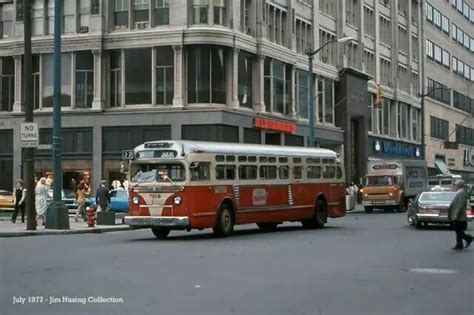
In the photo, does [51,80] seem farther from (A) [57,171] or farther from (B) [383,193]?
(A) [57,171]

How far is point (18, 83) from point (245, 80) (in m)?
14.1

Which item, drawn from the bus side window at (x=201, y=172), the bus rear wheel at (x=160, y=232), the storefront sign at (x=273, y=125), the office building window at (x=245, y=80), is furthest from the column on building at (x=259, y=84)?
the bus side window at (x=201, y=172)

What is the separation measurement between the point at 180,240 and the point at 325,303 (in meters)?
11.3

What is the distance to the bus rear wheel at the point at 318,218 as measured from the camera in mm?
27172

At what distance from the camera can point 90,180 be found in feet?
148

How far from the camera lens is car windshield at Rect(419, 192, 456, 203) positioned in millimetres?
26438

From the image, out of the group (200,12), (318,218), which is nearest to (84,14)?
(200,12)

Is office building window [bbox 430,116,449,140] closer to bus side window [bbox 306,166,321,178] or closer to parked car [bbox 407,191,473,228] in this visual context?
parked car [bbox 407,191,473,228]

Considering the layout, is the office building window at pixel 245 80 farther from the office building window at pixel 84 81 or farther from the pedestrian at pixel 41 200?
the pedestrian at pixel 41 200

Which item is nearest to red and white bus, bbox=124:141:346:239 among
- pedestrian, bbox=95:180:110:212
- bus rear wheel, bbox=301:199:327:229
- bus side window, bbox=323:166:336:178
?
bus rear wheel, bbox=301:199:327:229

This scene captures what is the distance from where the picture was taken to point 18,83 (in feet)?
153

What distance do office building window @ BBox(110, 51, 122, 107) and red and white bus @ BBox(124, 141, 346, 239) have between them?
20811mm

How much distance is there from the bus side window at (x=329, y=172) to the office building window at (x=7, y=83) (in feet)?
85.6

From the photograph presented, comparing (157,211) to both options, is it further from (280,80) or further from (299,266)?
(280,80)
